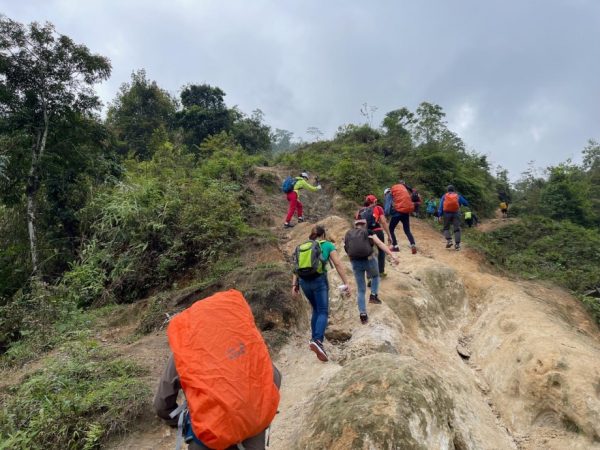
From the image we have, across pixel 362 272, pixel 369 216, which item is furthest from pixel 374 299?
Result: pixel 369 216

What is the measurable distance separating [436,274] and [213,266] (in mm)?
5414

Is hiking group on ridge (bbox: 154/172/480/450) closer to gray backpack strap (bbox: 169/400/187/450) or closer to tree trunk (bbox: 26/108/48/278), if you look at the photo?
gray backpack strap (bbox: 169/400/187/450)

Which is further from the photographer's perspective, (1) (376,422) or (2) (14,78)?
(2) (14,78)

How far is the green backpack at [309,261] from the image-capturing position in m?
6.00

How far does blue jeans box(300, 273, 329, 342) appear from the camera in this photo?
616 cm

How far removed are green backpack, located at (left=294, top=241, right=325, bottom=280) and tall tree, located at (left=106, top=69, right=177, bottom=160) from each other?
2664 centimetres

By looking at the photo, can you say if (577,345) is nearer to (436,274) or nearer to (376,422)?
(436,274)

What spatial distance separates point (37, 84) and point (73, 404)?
1247 cm

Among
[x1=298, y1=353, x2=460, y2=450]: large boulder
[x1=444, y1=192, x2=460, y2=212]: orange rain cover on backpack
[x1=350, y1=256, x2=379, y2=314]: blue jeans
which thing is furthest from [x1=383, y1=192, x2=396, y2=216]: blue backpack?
[x1=298, y1=353, x2=460, y2=450]: large boulder

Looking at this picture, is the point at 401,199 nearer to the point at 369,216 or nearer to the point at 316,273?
the point at 369,216

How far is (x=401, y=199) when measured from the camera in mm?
10500

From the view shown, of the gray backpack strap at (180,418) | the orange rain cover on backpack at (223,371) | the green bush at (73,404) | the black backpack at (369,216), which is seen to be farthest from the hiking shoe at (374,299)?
the gray backpack strap at (180,418)

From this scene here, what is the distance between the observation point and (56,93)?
1378 cm

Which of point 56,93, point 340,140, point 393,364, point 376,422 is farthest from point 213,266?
point 340,140
